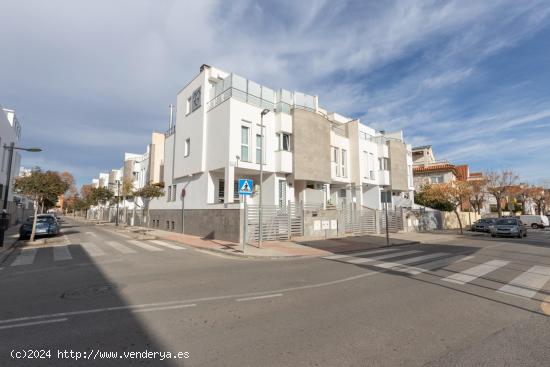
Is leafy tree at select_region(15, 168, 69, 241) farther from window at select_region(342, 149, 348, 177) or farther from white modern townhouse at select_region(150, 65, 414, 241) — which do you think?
window at select_region(342, 149, 348, 177)

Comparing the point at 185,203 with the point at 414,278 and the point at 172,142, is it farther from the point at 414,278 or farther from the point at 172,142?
the point at 414,278

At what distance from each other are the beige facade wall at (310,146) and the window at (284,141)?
24.9 inches

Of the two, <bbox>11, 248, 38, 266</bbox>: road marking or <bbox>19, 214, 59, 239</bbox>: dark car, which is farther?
<bbox>19, 214, 59, 239</bbox>: dark car

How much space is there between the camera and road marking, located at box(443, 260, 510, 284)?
773 cm

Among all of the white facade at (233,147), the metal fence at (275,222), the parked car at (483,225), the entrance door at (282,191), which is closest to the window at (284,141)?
the white facade at (233,147)

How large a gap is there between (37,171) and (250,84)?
1491 centimetres

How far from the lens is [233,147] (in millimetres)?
18281

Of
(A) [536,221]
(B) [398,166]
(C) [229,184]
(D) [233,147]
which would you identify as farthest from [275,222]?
(A) [536,221]

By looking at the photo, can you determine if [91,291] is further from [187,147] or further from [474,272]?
[187,147]

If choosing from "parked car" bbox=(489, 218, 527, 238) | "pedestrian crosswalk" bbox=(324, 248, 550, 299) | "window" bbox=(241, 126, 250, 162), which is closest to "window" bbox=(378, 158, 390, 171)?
"parked car" bbox=(489, 218, 527, 238)

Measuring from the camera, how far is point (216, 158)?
19.3m

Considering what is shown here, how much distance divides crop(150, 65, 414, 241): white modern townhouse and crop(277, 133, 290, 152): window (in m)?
0.08

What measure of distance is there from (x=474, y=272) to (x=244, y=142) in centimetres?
1446

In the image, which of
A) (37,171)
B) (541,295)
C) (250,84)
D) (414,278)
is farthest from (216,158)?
(541,295)
